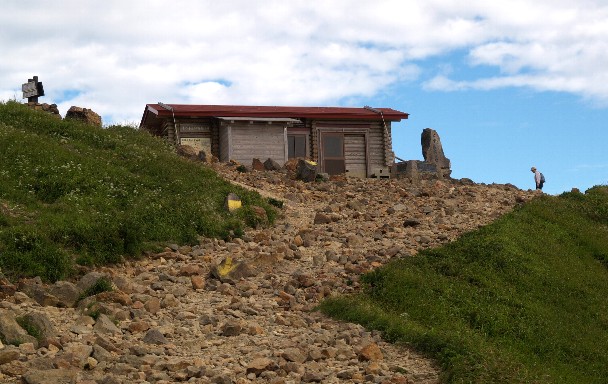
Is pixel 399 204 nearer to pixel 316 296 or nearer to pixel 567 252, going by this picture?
pixel 567 252

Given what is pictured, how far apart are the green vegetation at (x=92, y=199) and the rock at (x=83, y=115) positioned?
3.10 metres

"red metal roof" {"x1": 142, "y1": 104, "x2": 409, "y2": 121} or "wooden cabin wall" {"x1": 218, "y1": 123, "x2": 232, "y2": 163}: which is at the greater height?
"red metal roof" {"x1": 142, "y1": 104, "x2": 409, "y2": 121}

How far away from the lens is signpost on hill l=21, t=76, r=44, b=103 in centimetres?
3612

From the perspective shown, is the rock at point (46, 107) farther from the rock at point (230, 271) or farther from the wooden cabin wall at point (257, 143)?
the rock at point (230, 271)

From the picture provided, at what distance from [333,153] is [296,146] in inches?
71.9

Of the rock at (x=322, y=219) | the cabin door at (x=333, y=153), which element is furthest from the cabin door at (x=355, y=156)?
the rock at (x=322, y=219)

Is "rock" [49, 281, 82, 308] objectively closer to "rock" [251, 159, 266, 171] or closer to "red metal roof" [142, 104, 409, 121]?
"rock" [251, 159, 266, 171]

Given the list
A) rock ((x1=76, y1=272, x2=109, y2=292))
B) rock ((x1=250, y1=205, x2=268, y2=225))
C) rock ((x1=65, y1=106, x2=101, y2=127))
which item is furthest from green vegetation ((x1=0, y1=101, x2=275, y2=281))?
rock ((x1=65, y1=106, x2=101, y2=127))

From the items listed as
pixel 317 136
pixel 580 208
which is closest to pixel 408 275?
pixel 580 208

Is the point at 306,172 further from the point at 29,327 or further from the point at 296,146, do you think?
the point at 29,327

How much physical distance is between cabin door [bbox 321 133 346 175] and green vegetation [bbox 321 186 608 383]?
14612 mm

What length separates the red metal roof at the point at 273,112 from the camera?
1420 inches

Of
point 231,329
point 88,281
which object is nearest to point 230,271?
point 88,281

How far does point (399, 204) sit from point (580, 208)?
265 inches
